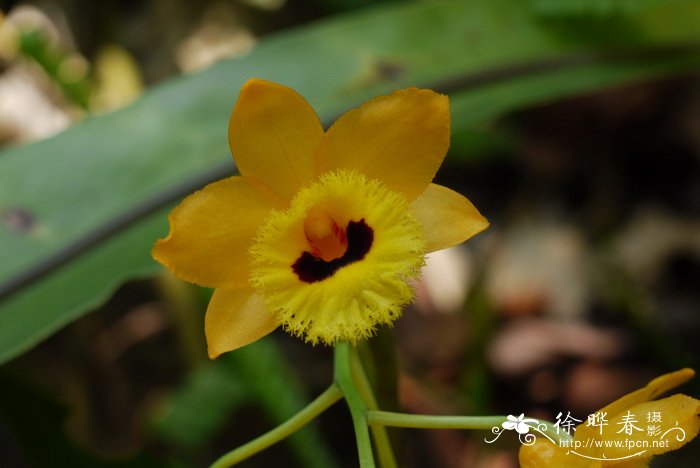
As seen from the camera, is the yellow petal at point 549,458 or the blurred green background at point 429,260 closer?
the yellow petal at point 549,458

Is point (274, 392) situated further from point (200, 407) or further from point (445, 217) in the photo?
point (445, 217)

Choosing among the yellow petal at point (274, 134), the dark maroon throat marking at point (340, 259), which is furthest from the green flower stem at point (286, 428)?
the yellow petal at point (274, 134)

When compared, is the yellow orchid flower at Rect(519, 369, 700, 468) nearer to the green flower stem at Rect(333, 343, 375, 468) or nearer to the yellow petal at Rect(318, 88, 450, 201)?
the green flower stem at Rect(333, 343, 375, 468)

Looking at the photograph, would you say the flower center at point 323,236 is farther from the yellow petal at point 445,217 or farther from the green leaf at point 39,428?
the green leaf at point 39,428

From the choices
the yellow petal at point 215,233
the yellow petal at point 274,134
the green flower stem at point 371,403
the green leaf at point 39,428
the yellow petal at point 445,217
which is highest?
→ the yellow petal at point 274,134

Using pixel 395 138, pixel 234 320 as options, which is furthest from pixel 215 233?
pixel 395 138

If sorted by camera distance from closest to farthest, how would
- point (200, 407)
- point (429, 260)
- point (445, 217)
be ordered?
point (445, 217), point (200, 407), point (429, 260)

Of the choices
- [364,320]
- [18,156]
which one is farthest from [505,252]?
[364,320]

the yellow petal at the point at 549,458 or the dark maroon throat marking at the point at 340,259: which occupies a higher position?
the dark maroon throat marking at the point at 340,259
